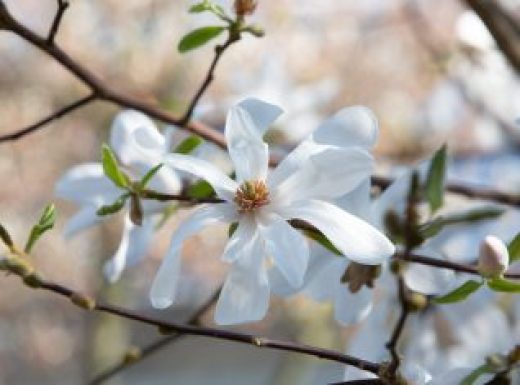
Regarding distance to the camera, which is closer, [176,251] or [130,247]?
[176,251]

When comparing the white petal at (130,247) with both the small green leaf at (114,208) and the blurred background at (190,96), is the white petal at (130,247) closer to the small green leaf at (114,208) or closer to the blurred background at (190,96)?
the small green leaf at (114,208)

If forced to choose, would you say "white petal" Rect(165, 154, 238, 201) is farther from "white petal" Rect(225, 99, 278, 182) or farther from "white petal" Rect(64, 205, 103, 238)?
"white petal" Rect(64, 205, 103, 238)

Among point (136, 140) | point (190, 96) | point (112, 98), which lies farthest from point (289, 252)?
point (190, 96)

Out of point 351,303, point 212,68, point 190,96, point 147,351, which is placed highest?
point 212,68

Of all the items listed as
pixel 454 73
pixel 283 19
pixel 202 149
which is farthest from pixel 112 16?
pixel 202 149

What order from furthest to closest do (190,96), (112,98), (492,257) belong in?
1. (190,96)
2. (112,98)
3. (492,257)

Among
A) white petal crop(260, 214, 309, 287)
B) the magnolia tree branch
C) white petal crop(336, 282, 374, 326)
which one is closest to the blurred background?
the magnolia tree branch

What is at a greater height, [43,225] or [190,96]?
[43,225]

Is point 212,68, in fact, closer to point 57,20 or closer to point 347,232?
point 57,20
